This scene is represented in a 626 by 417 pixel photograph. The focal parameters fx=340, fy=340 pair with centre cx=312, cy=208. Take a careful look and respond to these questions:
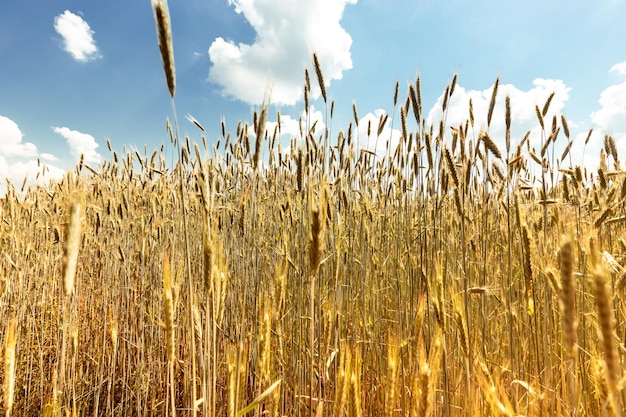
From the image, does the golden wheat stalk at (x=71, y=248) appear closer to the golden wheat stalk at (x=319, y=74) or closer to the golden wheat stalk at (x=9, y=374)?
the golden wheat stalk at (x=9, y=374)

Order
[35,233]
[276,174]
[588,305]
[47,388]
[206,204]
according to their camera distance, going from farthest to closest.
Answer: [35,233] → [276,174] → [47,388] → [588,305] → [206,204]

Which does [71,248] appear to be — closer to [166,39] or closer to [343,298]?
[166,39]

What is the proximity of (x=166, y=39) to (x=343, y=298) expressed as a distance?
1528 mm

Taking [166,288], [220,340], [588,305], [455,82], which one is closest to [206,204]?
[166,288]

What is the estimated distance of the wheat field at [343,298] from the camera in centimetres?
74

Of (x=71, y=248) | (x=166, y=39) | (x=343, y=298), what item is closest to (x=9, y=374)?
(x=71, y=248)

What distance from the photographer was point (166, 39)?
2.08 ft

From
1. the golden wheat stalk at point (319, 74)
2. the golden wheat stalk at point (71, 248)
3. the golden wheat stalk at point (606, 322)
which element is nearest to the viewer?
the golden wheat stalk at point (606, 322)

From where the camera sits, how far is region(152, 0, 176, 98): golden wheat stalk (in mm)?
617

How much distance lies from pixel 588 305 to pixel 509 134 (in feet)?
3.43

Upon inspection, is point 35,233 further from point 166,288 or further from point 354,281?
point 166,288

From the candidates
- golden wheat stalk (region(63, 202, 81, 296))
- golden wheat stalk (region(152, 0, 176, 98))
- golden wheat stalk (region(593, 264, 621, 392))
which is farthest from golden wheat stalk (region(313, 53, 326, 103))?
golden wheat stalk (region(593, 264, 621, 392))

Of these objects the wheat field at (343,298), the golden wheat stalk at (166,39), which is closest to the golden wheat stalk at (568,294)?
the wheat field at (343,298)

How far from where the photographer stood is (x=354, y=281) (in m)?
1.94
